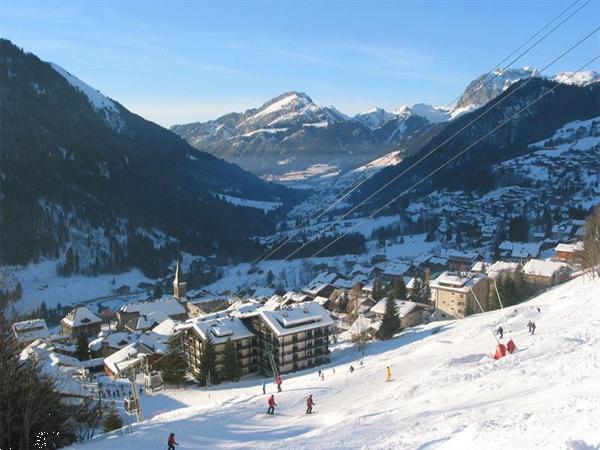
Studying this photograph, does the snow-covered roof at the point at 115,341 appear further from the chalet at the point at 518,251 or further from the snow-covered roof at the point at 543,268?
the chalet at the point at 518,251

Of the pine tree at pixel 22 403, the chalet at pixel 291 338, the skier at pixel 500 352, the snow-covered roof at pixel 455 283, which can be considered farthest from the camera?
the snow-covered roof at pixel 455 283

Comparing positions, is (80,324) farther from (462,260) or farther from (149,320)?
(462,260)

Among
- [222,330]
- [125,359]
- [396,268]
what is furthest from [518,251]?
[125,359]

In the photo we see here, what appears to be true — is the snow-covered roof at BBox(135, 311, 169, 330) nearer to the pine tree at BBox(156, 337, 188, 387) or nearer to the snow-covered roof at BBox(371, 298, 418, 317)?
the pine tree at BBox(156, 337, 188, 387)

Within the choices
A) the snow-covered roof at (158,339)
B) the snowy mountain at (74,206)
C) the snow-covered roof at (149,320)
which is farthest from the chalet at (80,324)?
the snowy mountain at (74,206)

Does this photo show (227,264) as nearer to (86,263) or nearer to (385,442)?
(86,263)

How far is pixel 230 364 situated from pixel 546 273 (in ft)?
162

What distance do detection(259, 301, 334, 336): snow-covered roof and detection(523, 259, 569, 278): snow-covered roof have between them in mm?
37080

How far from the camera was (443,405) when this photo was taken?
18016 millimetres

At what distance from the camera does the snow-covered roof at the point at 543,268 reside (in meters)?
68.4

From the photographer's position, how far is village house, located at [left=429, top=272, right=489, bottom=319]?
209 feet

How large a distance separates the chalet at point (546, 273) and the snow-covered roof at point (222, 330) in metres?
42.5

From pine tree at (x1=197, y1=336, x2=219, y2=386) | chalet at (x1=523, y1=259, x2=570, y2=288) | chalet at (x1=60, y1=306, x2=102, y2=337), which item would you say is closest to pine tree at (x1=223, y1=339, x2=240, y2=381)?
pine tree at (x1=197, y1=336, x2=219, y2=386)

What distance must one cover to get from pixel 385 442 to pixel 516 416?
3.81 metres
